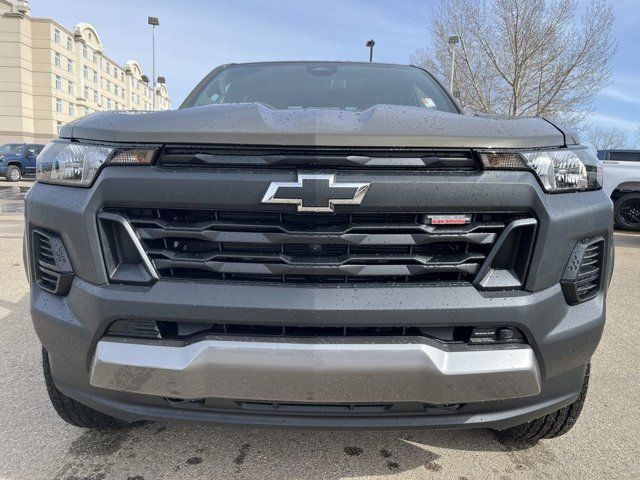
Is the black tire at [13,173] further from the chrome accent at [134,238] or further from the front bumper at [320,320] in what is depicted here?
the chrome accent at [134,238]

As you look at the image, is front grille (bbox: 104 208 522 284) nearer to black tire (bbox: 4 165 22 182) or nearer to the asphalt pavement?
the asphalt pavement

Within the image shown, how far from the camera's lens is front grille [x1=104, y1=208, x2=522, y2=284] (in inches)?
63.7

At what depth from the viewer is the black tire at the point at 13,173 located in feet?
70.8

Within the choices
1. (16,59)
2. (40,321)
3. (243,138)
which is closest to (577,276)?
(243,138)

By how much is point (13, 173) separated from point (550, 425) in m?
25.1

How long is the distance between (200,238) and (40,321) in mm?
678

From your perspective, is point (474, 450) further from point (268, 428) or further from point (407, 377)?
point (268, 428)

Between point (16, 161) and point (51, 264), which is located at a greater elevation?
point (51, 264)

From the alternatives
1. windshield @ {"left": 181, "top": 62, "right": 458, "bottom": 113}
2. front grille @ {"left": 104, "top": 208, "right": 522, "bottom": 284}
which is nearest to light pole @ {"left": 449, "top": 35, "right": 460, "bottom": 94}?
windshield @ {"left": 181, "top": 62, "right": 458, "bottom": 113}

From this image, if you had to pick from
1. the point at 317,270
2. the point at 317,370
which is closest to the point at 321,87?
the point at 317,270

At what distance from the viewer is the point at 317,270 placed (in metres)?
1.61

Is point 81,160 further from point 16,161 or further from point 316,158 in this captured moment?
point 16,161

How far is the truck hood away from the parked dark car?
23.7m

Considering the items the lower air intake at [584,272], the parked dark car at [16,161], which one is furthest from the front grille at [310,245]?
the parked dark car at [16,161]
